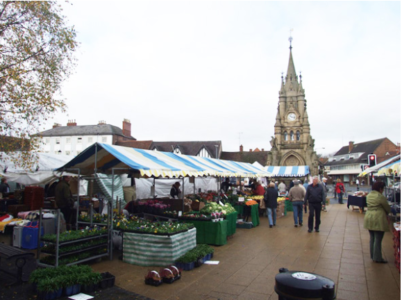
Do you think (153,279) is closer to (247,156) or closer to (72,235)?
(72,235)

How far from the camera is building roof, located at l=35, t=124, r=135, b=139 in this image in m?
49.0

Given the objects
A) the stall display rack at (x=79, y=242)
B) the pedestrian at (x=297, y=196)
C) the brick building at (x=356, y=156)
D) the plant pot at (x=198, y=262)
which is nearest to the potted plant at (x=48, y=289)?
the stall display rack at (x=79, y=242)

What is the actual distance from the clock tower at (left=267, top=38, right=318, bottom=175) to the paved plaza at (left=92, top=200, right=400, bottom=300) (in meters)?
37.6

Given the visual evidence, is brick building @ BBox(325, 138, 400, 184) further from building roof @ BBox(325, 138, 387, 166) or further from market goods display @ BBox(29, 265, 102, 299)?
market goods display @ BBox(29, 265, 102, 299)

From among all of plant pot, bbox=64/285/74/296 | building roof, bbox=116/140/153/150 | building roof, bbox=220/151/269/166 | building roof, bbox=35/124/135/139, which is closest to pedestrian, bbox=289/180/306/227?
plant pot, bbox=64/285/74/296

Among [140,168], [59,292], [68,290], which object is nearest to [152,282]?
[68,290]

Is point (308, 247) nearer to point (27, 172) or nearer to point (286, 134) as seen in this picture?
point (27, 172)

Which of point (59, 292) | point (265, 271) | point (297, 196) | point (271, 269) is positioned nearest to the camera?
point (59, 292)

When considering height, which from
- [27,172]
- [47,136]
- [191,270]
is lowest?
[191,270]

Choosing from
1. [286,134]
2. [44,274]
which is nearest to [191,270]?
[44,274]

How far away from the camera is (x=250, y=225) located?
1093 cm

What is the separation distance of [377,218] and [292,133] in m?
43.7

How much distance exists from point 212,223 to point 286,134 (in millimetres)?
42458

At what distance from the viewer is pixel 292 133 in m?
48.0
